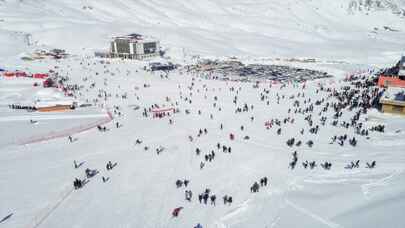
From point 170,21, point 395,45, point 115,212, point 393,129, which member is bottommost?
point 115,212

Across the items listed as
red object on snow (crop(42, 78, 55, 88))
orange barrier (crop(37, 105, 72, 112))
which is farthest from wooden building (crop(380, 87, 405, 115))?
red object on snow (crop(42, 78, 55, 88))

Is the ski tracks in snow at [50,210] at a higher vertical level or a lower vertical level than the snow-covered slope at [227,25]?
lower

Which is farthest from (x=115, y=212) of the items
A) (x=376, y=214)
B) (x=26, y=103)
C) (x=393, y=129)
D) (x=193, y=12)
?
(x=193, y=12)

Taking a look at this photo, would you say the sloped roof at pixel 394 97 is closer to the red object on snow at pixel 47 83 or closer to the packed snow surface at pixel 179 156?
the packed snow surface at pixel 179 156

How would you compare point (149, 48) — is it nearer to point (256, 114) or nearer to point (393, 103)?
→ point (256, 114)

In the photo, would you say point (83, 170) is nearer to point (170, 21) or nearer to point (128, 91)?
point (128, 91)

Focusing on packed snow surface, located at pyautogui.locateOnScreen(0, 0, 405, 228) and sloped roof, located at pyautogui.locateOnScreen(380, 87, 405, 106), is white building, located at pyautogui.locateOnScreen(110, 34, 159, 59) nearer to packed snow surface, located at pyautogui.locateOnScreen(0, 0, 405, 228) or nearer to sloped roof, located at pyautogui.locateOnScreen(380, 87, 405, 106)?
packed snow surface, located at pyautogui.locateOnScreen(0, 0, 405, 228)

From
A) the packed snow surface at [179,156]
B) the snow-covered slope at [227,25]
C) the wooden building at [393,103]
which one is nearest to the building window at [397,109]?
the wooden building at [393,103]

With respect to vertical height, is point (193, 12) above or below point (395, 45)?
above
